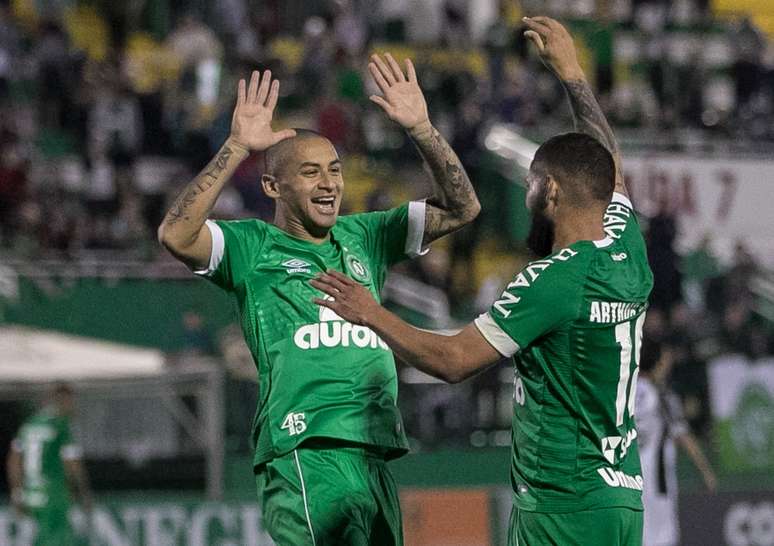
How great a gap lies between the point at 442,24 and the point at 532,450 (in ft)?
60.7

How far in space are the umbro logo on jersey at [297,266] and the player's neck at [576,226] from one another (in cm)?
110

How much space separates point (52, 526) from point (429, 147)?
8490 mm

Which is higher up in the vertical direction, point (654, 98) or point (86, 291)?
point (654, 98)

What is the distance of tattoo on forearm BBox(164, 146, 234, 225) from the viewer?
582 cm

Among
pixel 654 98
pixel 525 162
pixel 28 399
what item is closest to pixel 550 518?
pixel 28 399

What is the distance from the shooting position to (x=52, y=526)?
44.4 ft

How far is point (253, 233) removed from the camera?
6.14 meters

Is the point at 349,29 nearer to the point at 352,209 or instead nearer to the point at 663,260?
the point at 352,209

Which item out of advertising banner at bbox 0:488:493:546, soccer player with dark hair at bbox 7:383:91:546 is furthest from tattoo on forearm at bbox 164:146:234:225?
soccer player with dark hair at bbox 7:383:91:546

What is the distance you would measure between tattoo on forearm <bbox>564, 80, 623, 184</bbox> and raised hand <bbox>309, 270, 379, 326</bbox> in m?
1.58

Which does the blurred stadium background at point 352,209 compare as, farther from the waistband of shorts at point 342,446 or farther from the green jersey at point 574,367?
the green jersey at point 574,367

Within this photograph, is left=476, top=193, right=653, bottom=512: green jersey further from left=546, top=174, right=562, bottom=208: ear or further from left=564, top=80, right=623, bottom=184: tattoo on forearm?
left=564, top=80, right=623, bottom=184: tattoo on forearm

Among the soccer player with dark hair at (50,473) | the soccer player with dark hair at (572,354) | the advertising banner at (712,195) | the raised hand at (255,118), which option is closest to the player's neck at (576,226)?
the soccer player with dark hair at (572,354)

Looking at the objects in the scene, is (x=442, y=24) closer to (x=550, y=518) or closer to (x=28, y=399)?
(x=28, y=399)
